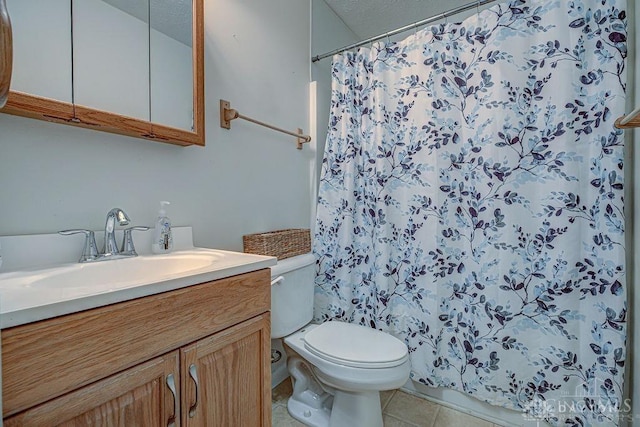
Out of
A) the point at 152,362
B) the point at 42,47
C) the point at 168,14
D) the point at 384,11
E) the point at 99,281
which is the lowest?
the point at 152,362

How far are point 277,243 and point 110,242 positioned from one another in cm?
69

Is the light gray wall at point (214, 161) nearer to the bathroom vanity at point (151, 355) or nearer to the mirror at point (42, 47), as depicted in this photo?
the mirror at point (42, 47)

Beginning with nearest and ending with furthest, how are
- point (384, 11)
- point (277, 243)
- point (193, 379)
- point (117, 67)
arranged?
point (193, 379)
point (117, 67)
point (277, 243)
point (384, 11)

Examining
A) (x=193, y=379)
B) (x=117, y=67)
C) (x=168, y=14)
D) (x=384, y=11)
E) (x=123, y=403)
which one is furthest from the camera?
(x=384, y=11)

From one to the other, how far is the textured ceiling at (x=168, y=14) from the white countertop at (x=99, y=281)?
82cm

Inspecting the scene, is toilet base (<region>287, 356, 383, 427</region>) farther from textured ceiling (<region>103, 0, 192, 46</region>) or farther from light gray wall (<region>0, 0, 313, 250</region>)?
textured ceiling (<region>103, 0, 192, 46</region>)

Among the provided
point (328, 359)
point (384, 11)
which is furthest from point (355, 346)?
point (384, 11)

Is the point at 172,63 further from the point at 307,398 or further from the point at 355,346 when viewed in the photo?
the point at 307,398

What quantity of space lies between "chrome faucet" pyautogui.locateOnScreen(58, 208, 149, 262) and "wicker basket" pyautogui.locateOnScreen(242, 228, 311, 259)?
51 cm

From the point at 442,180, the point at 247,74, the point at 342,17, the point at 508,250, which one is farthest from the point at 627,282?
the point at 342,17

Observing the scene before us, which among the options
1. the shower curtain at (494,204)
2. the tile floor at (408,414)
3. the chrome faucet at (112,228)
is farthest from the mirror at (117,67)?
the tile floor at (408,414)

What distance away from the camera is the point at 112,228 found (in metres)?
0.92

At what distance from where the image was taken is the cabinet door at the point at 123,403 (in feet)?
1.67

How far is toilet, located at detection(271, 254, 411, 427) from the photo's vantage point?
1120 mm
